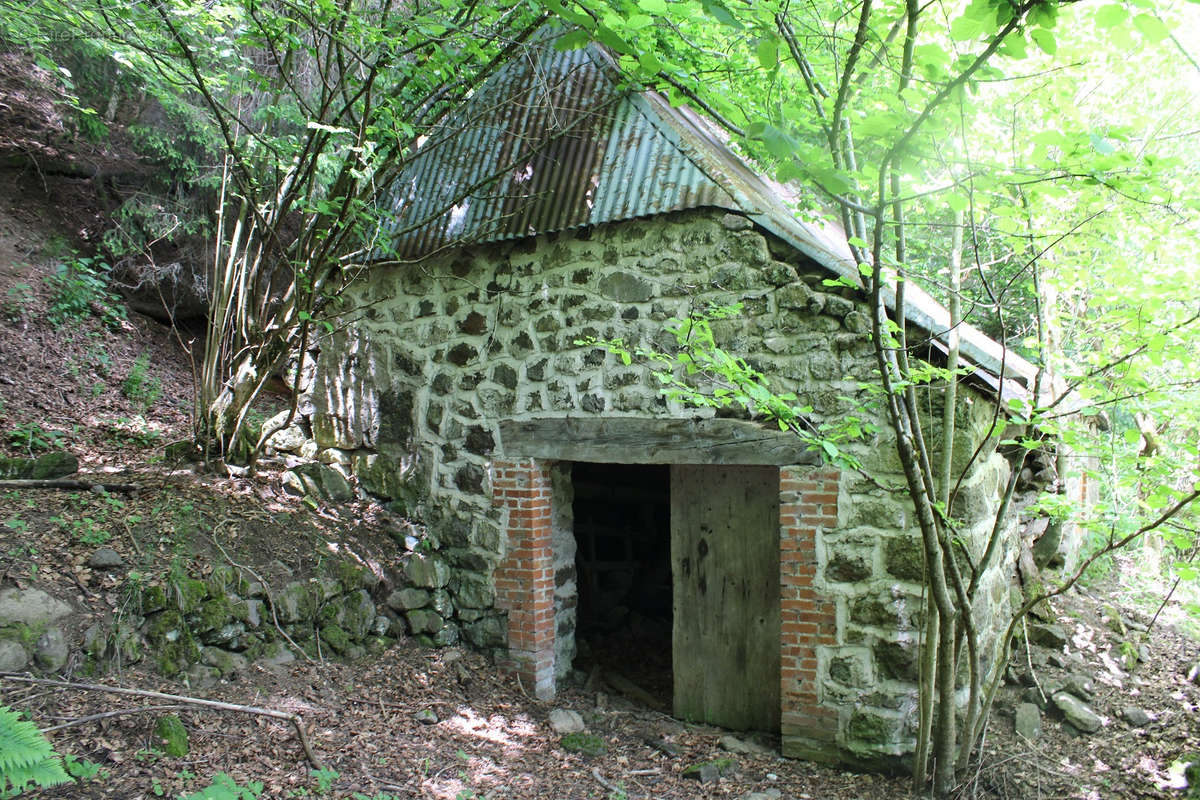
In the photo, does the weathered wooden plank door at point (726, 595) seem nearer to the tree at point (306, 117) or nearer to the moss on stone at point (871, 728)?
the moss on stone at point (871, 728)

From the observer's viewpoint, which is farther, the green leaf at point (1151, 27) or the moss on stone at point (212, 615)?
the moss on stone at point (212, 615)

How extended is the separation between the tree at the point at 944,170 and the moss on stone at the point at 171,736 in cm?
259

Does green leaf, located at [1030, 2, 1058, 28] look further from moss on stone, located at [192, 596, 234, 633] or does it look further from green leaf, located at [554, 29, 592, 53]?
moss on stone, located at [192, 596, 234, 633]

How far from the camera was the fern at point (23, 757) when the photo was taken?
7.02ft

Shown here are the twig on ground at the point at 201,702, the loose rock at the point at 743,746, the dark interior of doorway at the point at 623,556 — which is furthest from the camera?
the dark interior of doorway at the point at 623,556

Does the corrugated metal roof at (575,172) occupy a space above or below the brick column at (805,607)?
above

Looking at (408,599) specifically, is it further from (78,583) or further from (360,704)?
(78,583)

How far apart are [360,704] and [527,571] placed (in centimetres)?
122

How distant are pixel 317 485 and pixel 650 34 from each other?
3.53 meters

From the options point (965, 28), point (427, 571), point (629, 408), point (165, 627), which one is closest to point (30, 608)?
point (165, 627)

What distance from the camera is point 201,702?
3.12 meters

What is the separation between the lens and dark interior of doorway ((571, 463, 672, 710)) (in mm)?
6180

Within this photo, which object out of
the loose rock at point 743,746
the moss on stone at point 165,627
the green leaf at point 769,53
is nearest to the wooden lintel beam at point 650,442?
the loose rock at point 743,746

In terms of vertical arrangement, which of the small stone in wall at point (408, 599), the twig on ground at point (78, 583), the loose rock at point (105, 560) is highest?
the loose rock at point (105, 560)
